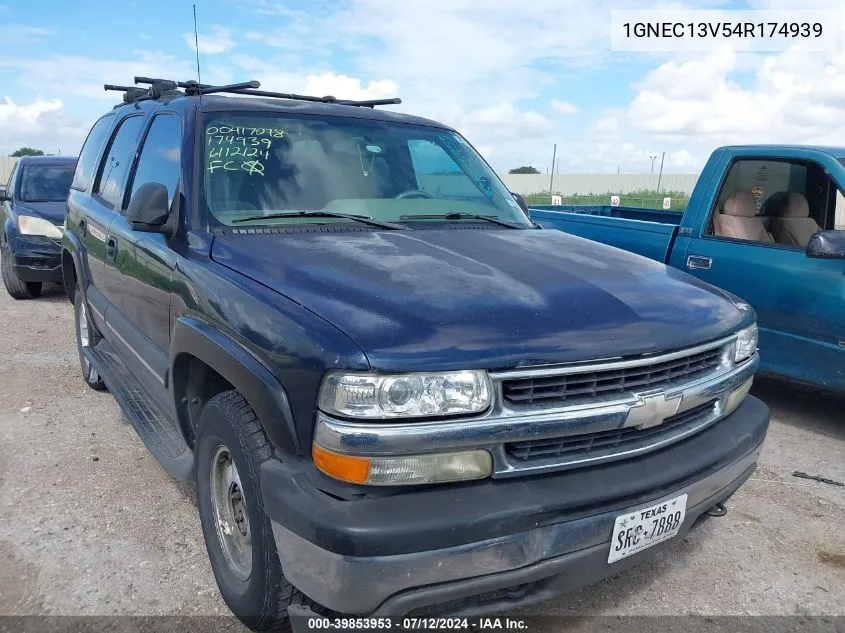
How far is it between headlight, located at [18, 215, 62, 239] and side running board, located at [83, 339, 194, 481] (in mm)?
4603

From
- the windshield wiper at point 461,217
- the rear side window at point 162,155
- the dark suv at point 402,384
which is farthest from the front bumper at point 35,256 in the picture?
the windshield wiper at point 461,217

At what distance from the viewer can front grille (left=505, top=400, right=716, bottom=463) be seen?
83.0 inches

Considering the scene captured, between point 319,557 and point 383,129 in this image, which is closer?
point 319,557

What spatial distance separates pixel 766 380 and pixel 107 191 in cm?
530

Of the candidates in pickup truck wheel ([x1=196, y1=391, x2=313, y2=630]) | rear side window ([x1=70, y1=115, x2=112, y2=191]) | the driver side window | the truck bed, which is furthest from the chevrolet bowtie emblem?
rear side window ([x1=70, y1=115, x2=112, y2=191])

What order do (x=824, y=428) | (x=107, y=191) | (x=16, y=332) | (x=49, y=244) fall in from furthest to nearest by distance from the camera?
(x=49, y=244), (x=16, y=332), (x=824, y=428), (x=107, y=191)

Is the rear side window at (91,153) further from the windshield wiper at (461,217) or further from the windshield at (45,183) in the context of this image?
the windshield at (45,183)

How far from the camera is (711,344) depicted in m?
2.53

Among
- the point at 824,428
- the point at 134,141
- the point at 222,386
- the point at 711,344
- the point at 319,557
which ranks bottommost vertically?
the point at 824,428

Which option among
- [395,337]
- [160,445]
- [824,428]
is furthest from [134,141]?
[824,428]

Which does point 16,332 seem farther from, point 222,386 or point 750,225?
point 750,225

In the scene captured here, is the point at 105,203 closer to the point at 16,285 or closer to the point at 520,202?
the point at 520,202

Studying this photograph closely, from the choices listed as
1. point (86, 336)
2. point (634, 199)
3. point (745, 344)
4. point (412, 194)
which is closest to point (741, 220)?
point (745, 344)

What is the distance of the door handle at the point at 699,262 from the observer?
5.07 metres
